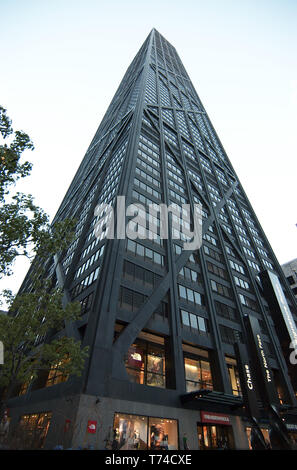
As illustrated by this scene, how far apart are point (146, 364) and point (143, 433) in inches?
219

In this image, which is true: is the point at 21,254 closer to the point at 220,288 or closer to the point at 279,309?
the point at 220,288

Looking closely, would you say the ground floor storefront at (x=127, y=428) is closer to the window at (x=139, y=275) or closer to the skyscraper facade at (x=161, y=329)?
the skyscraper facade at (x=161, y=329)

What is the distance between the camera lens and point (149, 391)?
2206cm

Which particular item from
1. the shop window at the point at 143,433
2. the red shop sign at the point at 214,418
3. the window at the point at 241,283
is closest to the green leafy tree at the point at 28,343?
the shop window at the point at 143,433

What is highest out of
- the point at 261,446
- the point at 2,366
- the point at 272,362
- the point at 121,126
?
the point at 121,126

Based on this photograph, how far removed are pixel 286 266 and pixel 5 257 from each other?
3270 inches

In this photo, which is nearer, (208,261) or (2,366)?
(2,366)

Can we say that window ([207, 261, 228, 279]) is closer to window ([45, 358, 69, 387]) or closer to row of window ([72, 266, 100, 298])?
row of window ([72, 266, 100, 298])

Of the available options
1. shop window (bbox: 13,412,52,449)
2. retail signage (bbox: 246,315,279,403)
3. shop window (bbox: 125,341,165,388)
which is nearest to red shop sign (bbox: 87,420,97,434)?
shop window (bbox: 13,412,52,449)

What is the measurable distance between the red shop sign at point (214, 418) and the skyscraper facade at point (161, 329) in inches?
5.3

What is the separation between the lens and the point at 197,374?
27.5 m

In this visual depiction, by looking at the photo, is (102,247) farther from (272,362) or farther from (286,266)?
(286,266)

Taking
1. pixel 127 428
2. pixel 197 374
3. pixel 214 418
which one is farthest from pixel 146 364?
pixel 214 418
